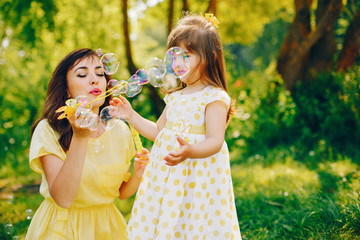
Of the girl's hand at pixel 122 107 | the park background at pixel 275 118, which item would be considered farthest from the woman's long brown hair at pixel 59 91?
the park background at pixel 275 118

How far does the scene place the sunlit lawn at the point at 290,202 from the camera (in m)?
2.56

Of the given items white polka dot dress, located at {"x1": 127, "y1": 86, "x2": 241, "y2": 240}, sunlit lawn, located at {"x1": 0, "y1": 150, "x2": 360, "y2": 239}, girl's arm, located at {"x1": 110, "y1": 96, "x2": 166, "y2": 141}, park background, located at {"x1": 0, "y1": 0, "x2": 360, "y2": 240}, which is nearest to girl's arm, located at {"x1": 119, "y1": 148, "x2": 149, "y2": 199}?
girl's arm, located at {"x1": 110, "y1": 96, "x2": 166, "y2": 141}

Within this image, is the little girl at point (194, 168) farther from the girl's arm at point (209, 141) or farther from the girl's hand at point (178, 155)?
the girl's hand at point (178, 155)

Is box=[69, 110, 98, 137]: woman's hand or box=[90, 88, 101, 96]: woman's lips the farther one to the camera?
box=[90, 88, 101, 96]: woman's lips

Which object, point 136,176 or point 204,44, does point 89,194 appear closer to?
point 136,176

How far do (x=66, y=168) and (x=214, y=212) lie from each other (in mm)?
887

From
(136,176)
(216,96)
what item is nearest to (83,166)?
(136,176)

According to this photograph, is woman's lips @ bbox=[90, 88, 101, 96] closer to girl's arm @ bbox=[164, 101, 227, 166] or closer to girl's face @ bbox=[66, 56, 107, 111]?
girl's face @ bbox=[66, 56, 107, 111]

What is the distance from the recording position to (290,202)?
3.11 m

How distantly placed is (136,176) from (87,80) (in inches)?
29.4

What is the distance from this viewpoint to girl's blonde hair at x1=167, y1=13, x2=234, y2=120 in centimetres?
199

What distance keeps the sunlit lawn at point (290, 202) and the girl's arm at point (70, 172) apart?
3.29ft

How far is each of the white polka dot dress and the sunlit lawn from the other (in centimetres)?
91

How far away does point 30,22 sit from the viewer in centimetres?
588
